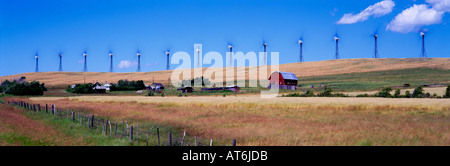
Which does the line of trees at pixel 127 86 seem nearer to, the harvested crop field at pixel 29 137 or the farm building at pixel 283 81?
the farm building at pixel 283 81

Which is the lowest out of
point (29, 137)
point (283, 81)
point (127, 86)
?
point (29, 137)

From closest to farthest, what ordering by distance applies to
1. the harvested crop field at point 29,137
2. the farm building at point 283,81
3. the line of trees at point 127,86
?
the harvested crop field at point 29,137
the farm building at point 283,81
the line of trees at point 127,86

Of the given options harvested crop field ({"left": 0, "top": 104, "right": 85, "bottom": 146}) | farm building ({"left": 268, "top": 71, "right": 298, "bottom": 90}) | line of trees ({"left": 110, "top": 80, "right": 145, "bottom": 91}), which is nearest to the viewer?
harvested crop field ({"left": 0, "top": 104, "right": 85, "bottom": 146})

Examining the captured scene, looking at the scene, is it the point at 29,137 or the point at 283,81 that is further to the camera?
the point at 283,81

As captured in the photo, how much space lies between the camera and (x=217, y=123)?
2314cm

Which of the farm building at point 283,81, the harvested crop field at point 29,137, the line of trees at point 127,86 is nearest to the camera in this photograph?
the harvested crop field at point 29,137

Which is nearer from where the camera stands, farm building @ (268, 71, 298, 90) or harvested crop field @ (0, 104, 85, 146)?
harvested crop field @ (0, 104, 85, 146)

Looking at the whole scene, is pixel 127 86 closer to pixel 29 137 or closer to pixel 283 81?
pixel 283 81

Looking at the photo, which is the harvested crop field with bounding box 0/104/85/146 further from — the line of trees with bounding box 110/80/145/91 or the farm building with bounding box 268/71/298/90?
the line of trees with bounding box 110/80/145/91

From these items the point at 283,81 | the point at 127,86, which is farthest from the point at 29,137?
the point at 127,86

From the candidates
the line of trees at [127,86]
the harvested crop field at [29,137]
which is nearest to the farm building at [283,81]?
the line of trees at [127,86]

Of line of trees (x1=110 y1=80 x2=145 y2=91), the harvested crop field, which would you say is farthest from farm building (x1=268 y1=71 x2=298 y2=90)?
the harvested crop field
